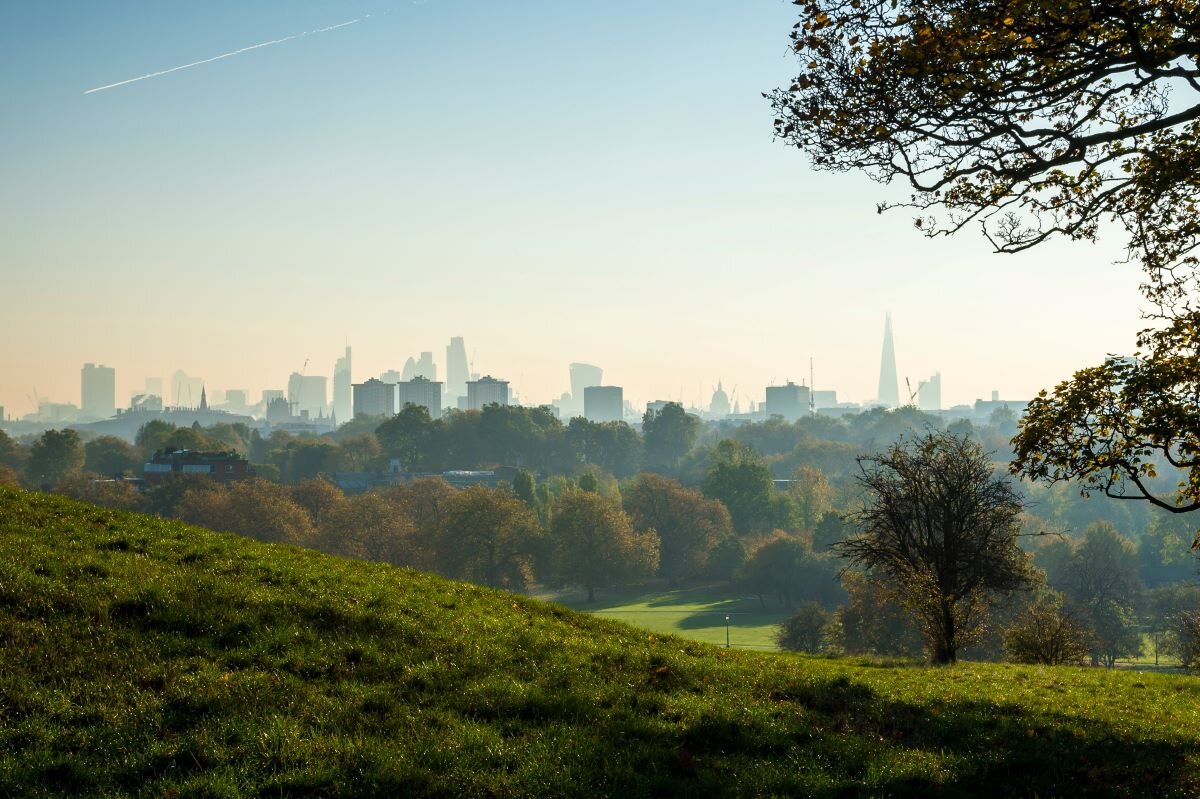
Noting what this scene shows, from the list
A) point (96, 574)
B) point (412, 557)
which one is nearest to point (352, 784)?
point (96, 574)

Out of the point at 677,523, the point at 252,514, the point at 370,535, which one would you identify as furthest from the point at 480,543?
the point at 677,523

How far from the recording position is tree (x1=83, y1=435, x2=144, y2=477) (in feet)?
557

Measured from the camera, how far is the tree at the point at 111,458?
170 metres

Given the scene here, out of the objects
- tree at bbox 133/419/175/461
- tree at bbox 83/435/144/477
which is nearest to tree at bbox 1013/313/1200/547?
tree at bbox 83/435/144/477

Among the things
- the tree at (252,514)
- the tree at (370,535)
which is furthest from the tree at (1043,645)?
the tree at (252,514)

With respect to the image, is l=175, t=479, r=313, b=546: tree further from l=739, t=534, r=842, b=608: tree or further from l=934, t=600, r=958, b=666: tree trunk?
l=934, t=600, r=958, b=666: tree trunk

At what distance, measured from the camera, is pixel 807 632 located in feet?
235

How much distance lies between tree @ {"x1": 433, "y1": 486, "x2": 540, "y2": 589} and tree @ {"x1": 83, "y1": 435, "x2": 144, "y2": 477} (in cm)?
9493

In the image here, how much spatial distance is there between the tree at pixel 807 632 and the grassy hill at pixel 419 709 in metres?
56.6

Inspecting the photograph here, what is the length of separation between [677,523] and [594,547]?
22.6m

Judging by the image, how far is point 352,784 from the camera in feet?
29.8

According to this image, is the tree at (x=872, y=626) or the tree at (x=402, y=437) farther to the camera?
the tree at (x=402, y=437)

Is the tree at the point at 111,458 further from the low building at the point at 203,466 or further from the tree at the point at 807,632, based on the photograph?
the tree at the point at 807,632

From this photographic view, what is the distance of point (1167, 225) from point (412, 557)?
86723 mm
